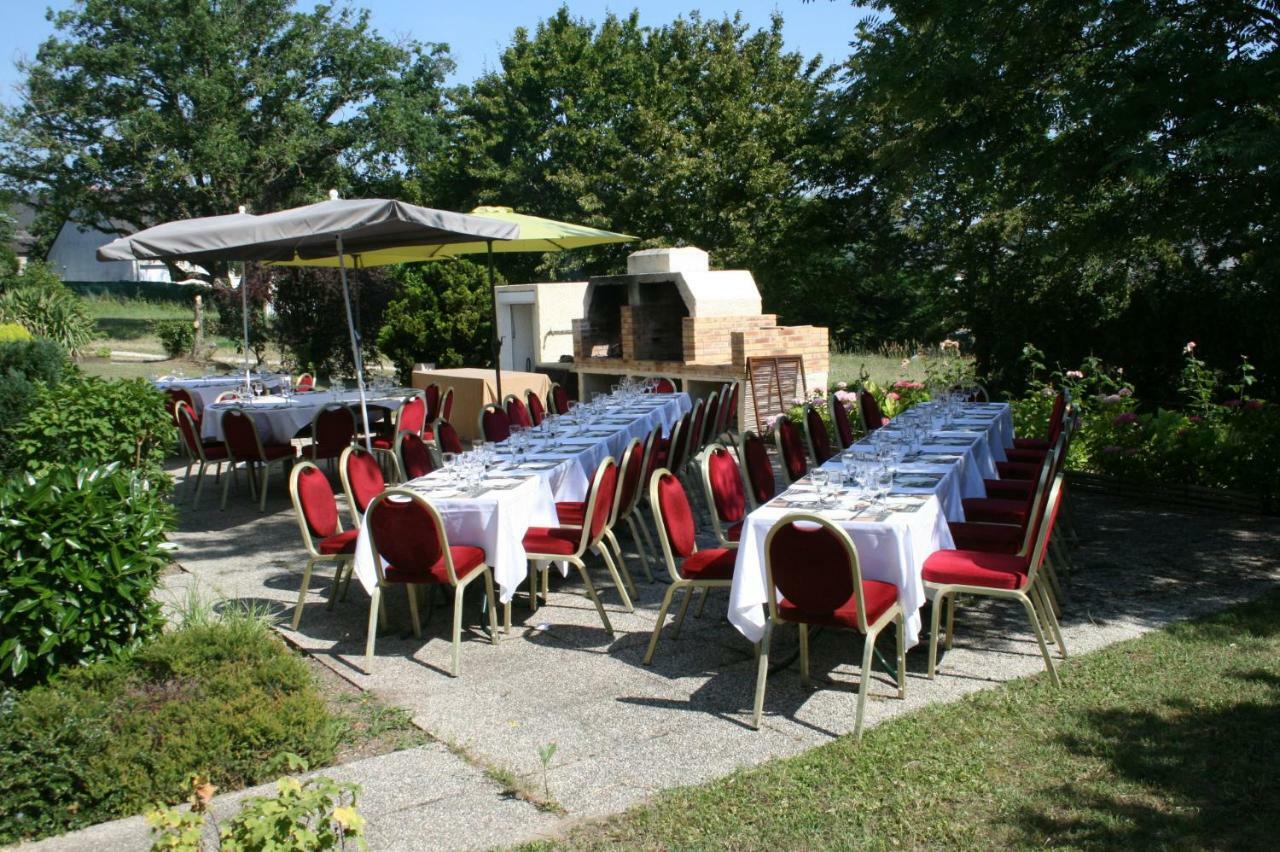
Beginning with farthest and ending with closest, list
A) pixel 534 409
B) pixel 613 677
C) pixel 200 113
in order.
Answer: pixel 200 113
pixel 534 409
pixel 613 677

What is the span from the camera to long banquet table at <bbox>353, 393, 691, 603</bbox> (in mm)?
5785

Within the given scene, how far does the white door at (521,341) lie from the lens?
16281 millimetres

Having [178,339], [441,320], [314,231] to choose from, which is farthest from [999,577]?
[178,339]

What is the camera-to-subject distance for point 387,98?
36.4 m

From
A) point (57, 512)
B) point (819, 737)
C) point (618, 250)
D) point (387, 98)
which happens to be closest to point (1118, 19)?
point (819, 737)

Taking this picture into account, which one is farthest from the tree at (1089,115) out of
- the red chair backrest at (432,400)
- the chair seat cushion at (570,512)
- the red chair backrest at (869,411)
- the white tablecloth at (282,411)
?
the white tablecloth at (282,411)

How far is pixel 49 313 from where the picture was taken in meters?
22.4

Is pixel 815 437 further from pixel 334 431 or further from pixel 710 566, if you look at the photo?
pixel 334 431

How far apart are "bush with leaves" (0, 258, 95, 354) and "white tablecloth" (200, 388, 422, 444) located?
12.4 meters

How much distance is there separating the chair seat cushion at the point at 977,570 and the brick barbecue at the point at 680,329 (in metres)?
7.23

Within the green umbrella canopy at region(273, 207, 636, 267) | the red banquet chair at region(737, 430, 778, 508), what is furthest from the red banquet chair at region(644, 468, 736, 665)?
the green umbrella canopy at region(273, 207, 636, 267)

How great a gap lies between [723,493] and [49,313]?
812 inches

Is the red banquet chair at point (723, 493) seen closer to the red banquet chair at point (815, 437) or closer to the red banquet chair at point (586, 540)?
the red banquet chair at point (586, 540)

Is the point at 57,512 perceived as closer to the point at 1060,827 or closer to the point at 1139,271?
the point at 1060,827
